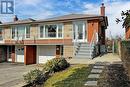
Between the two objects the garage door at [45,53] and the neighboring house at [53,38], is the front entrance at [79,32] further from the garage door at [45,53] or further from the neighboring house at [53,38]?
the garage door at [45,53]

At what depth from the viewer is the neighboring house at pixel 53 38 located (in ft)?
90.5

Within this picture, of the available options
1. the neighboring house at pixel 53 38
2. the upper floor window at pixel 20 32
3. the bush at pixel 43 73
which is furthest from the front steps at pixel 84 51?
the upper floor window at pixel 20 32

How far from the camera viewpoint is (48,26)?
3259 cm

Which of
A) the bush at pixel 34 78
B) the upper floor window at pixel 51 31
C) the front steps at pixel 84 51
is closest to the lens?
the bush at pixel 34 78

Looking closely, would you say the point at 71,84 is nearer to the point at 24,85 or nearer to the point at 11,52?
the point at 24,85

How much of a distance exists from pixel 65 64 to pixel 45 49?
18438mm

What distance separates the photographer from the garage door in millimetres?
33844

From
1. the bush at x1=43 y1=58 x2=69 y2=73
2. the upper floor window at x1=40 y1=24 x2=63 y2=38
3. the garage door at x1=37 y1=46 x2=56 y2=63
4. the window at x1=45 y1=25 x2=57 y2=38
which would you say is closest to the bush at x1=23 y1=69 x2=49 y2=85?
the bush at x1=43 y1=58 x2=69 y2=73

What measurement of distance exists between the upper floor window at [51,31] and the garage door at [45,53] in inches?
82.4

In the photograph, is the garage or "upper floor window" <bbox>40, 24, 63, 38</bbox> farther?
the garage

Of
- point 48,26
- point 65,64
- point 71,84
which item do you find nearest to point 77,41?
point 48,26

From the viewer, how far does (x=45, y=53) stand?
34656 mm

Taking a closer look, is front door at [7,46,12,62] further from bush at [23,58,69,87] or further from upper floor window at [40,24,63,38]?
bush at [23,58,69,87]

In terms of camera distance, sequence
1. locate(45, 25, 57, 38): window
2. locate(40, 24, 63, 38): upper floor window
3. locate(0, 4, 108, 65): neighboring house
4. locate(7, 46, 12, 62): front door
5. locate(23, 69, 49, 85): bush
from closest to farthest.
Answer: locate(23, 69, 49, 85): bush < locate(0, 4, 108, 65): neighboring house < locate(40, 24, 63, 38): upper floor window < locate(45, 25, 57, 38): window < locate(7, 46, 12, 62): front door
